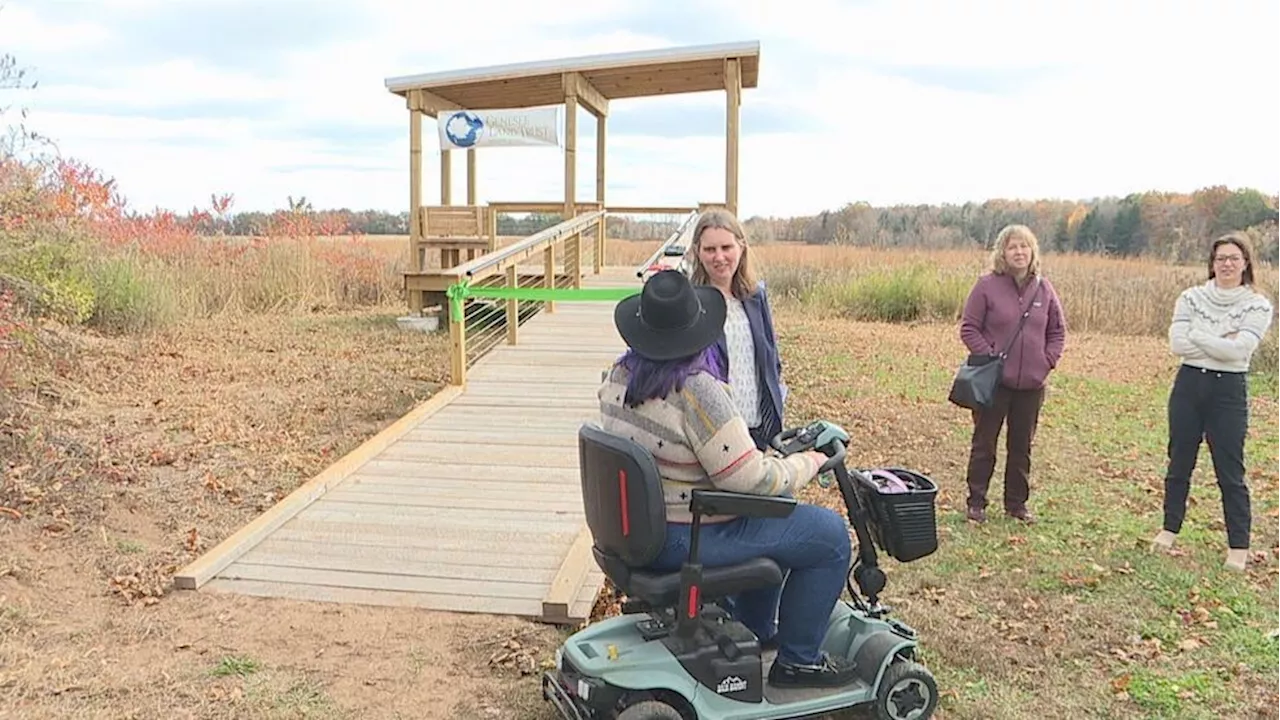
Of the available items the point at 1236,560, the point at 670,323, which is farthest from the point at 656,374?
the point at 1236,560

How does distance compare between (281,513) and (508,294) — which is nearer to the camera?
(281,513)

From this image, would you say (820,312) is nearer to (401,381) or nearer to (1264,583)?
(401,381)

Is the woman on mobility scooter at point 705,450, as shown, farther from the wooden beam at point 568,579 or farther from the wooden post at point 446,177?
the wooden post at point 446,177

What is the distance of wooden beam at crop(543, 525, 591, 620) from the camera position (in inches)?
154

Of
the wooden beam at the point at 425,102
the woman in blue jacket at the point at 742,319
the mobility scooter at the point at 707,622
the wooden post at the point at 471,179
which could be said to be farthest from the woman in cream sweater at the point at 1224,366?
the wooden post at the point at 471,179

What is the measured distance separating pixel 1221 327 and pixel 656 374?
325 cm

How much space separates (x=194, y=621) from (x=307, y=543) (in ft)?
2.68

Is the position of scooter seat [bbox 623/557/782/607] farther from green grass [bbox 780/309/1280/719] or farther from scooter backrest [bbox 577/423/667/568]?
green grass [bbox 780/309/1280/719]

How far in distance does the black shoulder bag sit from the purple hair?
2.76 meters

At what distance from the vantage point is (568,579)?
4.12 meters

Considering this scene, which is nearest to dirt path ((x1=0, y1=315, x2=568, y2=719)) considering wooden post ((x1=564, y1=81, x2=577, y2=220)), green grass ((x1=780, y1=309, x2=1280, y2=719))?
green grass ((x1=780, y1=309, x2=1280, y2=719))

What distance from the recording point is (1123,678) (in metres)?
3.61

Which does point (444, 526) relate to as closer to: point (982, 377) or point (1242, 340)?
point (982, 377)

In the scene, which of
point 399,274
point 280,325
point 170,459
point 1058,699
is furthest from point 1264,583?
point 399,274
